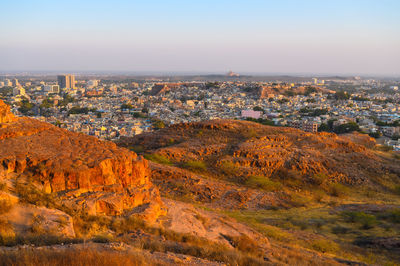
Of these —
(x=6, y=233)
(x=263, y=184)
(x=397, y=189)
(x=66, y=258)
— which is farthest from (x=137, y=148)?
(x=66, y=258)

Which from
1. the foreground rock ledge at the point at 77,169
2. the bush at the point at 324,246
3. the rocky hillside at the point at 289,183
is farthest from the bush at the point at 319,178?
the foreground rock ledge at the point at 77,169

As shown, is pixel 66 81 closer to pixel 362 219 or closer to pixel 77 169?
pixel 77 169

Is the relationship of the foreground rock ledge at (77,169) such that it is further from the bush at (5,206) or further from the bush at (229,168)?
the bush at (229,168)

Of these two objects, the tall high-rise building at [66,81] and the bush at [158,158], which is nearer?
the bush at [158,158]

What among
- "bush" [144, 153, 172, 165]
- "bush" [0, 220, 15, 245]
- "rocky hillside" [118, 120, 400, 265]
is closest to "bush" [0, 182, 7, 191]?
"bush" [0, 220, 15, 245]

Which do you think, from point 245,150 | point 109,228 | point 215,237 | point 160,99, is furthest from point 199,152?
point 160,99

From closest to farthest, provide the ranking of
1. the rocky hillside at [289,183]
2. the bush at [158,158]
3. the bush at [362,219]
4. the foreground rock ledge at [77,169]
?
the foreground rock ledge at [77,169], the rocky hillside at [289,183], the bush at [362,219], the bush at [158,158]

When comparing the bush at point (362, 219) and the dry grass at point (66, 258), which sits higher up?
the dry grass at point (66, 258)

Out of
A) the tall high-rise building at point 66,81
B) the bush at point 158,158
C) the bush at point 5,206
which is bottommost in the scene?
the bush at point 158,158

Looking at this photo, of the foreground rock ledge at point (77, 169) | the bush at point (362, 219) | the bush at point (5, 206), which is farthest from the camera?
the bush at point (362, 219)
